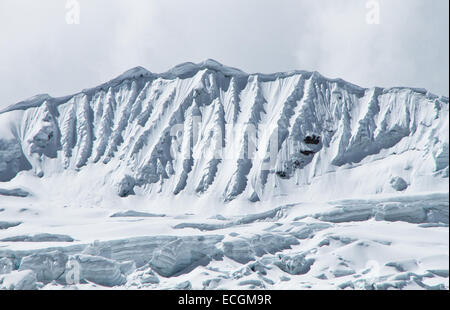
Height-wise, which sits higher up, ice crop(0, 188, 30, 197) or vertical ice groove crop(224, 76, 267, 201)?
vertical ice groove crop(224, 76, 267, 201)

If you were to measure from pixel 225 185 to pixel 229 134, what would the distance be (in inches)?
406

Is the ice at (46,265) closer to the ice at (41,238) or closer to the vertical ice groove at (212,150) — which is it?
the ice at (41,238)

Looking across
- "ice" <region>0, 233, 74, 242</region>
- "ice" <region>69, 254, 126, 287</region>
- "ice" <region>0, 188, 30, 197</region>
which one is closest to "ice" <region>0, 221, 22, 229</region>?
"ice" <region>0, 233, 74, 242</region>

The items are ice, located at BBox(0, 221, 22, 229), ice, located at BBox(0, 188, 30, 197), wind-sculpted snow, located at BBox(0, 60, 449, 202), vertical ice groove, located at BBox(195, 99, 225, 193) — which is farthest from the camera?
vertical ice groove, located at BBox(195, 99, 225, 193)

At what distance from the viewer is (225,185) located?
3656 inches

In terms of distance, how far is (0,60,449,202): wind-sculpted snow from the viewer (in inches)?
3642

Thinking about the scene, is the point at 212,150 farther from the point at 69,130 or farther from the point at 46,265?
the point at 46,265

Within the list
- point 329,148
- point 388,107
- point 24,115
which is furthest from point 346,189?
point 24,115

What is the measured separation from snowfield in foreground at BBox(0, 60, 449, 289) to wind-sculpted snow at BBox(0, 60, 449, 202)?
10.0 inches

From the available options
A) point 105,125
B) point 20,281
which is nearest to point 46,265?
point 20,281

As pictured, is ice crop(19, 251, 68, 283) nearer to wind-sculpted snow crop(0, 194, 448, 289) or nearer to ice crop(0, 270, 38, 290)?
wind-sculpted snow crop(0, 194, 448, 289)

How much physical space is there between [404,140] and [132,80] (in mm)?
49372

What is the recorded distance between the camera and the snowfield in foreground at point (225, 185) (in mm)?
55594

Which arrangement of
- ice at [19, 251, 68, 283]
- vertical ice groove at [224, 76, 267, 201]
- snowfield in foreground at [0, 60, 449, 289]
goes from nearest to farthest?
ice at [19, 251, 68, 283] → snowfield in foreground at [0, 60, 449, 289] → vertical ice groove at [224, 76, 267, 201]
